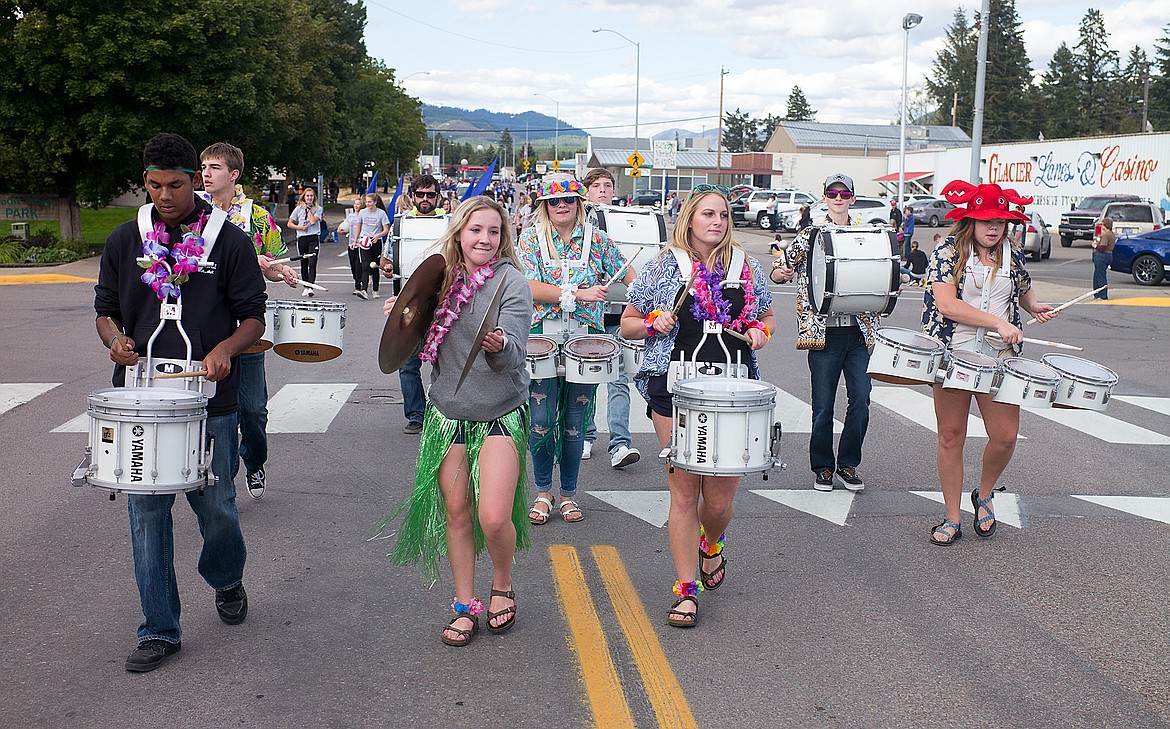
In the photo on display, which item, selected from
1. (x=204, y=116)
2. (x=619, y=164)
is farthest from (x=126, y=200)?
(x=619, y=164)

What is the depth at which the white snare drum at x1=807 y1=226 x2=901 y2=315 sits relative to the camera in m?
6.75

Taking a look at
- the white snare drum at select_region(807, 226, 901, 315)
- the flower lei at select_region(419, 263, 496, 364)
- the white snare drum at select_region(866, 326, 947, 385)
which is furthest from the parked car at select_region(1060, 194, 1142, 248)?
the flower lei at select_region(419, 263, 496, 364)

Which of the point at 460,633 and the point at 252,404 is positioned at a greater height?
the point at 252,404

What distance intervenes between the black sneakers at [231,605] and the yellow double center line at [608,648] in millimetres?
1448

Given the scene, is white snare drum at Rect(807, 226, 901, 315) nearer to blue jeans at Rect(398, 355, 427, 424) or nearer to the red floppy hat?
the red floppy hat

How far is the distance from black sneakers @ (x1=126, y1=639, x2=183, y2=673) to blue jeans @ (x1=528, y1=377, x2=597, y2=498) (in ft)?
7.94

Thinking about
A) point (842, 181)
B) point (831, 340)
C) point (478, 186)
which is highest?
point (842, 181)

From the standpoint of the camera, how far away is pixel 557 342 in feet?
21.2

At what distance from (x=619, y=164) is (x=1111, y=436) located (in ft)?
336

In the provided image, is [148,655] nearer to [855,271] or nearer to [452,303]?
[452,303]

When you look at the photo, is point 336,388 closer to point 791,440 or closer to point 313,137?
point 791,440

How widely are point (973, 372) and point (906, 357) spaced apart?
1.21ft

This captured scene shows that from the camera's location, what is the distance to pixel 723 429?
15.3 ft

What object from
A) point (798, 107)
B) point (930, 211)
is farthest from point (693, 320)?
point (798, 107)
